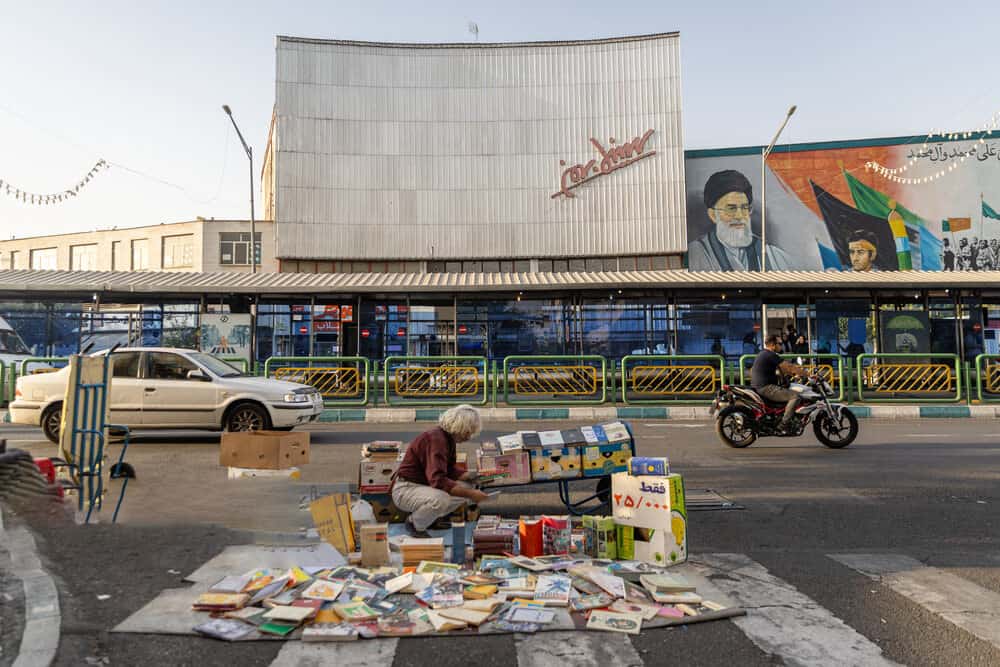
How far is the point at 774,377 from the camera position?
36.3ft

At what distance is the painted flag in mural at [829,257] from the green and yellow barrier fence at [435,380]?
28341 millimetres

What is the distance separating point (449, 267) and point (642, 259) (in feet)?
33.4

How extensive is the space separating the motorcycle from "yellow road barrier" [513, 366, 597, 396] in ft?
21.7

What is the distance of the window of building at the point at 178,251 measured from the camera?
4575cm

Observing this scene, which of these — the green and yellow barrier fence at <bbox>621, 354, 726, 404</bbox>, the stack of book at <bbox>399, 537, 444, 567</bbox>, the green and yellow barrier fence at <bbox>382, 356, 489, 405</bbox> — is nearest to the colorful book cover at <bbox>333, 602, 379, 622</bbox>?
the stack of book at <bbox>399, 537, 444, 567</bbox>

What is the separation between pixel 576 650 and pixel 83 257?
201ft

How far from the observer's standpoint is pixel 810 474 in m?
8.66

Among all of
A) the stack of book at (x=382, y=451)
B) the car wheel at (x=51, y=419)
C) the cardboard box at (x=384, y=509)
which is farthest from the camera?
the car wheel at (x=51, y=419)

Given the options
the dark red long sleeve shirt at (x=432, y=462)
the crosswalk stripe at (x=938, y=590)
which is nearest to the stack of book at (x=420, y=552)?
the dark red long sleeve shirt at (x=432, y=462)

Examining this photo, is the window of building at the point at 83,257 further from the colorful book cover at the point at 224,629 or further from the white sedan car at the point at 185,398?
the colorful book cover at the point at 224,629

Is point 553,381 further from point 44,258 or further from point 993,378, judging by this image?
point 44,258

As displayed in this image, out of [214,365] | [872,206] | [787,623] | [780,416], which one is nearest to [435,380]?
[214,365]

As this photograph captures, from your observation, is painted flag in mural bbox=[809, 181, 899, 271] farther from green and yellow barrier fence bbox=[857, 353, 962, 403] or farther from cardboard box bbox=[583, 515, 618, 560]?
cardboard box bbox=[583, 515, 618, 560]

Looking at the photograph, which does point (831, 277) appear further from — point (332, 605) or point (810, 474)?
point (332, 605)
